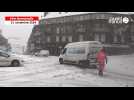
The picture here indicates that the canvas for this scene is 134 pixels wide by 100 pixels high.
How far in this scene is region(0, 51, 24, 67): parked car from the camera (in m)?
9.17

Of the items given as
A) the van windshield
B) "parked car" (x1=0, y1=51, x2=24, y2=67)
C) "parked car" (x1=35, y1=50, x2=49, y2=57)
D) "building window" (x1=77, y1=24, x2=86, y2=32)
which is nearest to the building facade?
"building window" (x1=77, y1=24, x2=86, y2=32)

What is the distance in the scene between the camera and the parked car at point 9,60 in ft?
30.1

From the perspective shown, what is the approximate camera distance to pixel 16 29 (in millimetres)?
8664

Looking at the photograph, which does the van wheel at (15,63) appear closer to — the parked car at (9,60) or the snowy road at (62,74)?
the parked car at (9,60)

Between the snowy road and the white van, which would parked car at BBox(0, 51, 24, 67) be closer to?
the snowy road

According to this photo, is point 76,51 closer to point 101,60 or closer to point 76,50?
point 76,50

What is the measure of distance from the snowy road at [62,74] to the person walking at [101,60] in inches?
5.2

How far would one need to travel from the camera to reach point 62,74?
8469mm

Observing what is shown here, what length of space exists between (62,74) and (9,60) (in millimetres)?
1813

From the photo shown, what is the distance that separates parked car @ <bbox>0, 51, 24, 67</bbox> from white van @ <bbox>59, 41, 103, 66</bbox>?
1188mm

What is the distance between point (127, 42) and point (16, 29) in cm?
292
